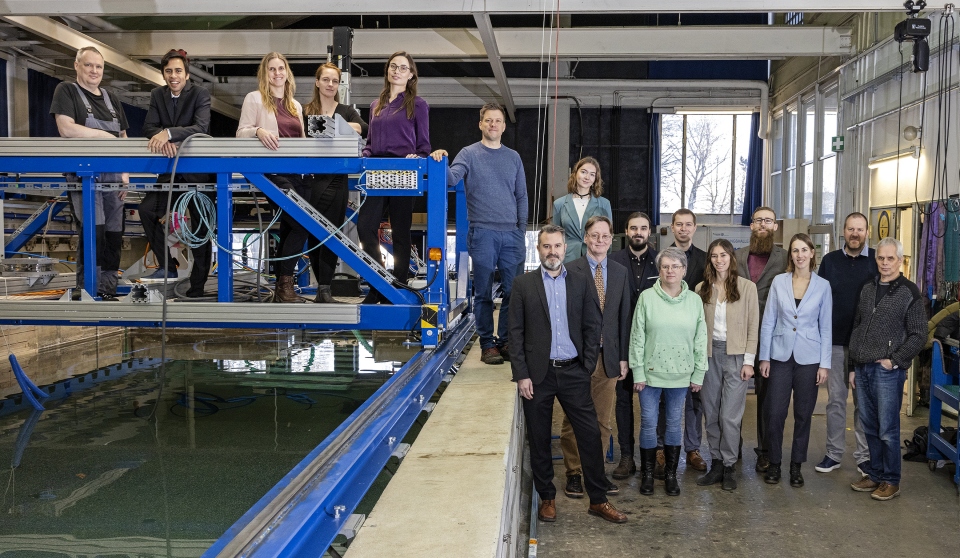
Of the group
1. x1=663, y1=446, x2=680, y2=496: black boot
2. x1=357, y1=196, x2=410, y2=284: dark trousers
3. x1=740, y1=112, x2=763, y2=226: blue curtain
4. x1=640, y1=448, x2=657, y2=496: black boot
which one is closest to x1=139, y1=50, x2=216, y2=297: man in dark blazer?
x1=357, y1=196, x2=410, y2=284: dark trousers

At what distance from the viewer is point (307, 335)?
958 centimetres

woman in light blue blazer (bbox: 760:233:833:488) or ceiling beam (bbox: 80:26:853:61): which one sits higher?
ceiling beam (bbox: 80:26:853:61)

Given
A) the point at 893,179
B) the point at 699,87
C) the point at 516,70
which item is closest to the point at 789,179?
the point at 699,87

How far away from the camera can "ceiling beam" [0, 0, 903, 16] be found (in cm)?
779

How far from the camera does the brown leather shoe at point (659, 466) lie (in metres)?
4.23

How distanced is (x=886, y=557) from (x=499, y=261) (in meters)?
2.48

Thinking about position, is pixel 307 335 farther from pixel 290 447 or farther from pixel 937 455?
pixel 937 455

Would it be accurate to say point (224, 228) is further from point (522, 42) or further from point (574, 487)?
point (522, 42)

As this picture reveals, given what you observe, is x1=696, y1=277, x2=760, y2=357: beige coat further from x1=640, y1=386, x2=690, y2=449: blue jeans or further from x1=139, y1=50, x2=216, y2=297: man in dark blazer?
x1=139, y1=50, x2=216, y2=297: man in dark blazer

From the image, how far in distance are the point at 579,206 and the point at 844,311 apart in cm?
164

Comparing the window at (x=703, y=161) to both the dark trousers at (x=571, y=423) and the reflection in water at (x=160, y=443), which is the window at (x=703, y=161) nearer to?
the reflection in water at (x=160, y=443)

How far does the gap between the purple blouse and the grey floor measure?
2211 mm

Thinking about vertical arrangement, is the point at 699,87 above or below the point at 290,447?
above

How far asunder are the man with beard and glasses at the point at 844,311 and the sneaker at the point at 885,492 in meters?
0.18
